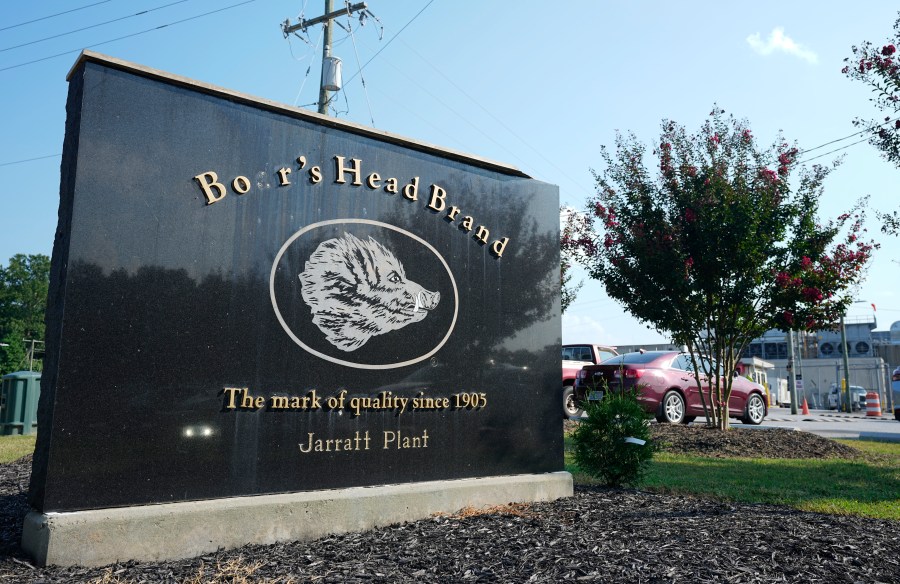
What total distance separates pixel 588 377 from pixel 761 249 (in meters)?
4.07

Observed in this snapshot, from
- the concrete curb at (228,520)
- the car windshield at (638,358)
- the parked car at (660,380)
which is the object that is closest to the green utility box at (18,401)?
the parked car at (660,380)

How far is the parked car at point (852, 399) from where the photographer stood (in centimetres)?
3547

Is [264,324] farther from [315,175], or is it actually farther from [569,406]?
[569,406]

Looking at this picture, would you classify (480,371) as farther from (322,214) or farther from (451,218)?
(322,214)

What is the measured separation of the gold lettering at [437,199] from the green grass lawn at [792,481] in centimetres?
343

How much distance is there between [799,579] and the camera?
3541mm

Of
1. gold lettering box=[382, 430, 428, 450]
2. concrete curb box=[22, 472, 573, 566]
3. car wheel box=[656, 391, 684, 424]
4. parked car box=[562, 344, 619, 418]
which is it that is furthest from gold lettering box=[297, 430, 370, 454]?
parked car box=[562, 344, 619, 418]

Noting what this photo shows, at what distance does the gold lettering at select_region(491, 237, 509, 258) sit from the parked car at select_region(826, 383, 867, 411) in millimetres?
34681

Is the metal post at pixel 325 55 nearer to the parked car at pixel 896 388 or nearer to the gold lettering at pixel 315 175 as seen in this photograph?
the gold lettering at pixel 315 175

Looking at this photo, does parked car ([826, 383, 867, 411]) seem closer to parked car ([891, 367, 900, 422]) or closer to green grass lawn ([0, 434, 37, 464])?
parked car ([891, 367, 900, 422])

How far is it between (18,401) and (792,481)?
1310cm

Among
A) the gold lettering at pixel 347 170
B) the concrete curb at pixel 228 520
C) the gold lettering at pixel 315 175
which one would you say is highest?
the gold lettering at pixel 347 170

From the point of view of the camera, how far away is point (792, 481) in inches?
290

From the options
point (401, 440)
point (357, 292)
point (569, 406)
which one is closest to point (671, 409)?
point (569, 406)
